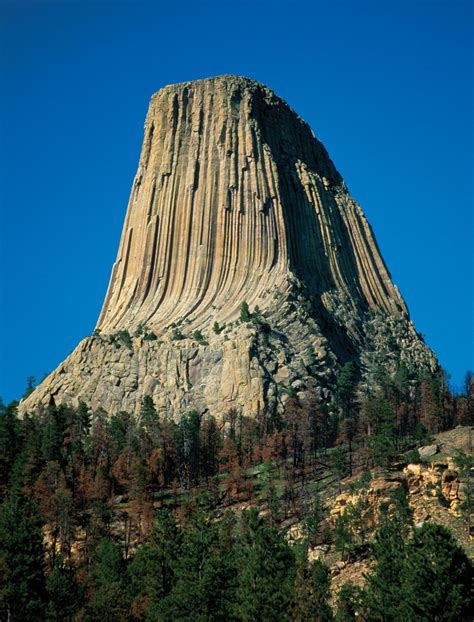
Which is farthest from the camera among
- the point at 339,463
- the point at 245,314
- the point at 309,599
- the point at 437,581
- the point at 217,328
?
the point at 217,328

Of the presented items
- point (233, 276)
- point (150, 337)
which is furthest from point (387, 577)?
point (233, 276)

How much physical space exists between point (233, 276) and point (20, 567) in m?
72.8

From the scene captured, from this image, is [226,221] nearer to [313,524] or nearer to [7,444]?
[7,444]

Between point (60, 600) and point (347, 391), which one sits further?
point (347, 391)

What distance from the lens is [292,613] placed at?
56.8 metres

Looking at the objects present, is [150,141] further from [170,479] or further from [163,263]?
[170,479]

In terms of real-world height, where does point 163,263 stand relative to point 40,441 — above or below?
above

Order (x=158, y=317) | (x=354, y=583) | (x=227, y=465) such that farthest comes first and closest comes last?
(x=158, y=317)
(x=227, y=465)
(x=354, y=583)

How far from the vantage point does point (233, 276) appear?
131m

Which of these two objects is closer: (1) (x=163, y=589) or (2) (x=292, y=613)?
(2) (x=292, y=613)

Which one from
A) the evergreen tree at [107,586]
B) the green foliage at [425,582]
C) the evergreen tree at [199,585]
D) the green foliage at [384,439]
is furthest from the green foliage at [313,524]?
the green foliage at [425,582]

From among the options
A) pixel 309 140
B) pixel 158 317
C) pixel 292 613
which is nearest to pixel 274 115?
pixel 309 140

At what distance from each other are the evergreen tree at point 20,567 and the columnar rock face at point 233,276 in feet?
156

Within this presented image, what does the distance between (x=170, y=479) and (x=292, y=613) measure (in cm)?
4041
